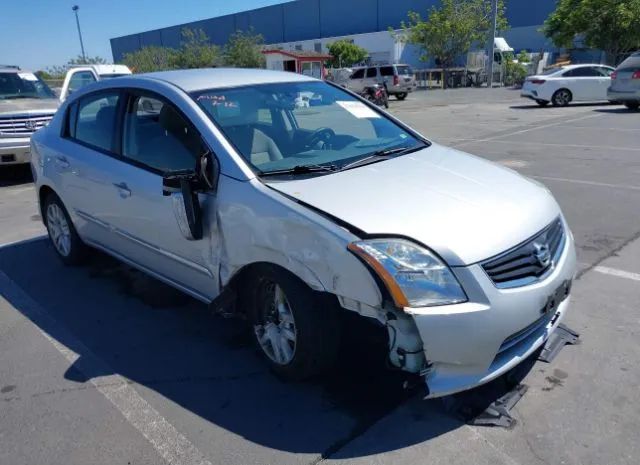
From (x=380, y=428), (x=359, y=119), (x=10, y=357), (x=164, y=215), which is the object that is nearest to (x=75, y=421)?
(x=10, y=357)

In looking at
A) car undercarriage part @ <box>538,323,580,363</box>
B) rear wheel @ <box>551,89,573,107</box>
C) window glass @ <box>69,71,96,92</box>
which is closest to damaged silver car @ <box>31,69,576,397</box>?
car undercarriage part @ <box>538,323,580,363</box>

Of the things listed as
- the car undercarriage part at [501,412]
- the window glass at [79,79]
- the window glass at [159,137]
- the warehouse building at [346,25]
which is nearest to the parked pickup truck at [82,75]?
the window glass at [79,79]

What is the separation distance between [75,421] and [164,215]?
130 cm

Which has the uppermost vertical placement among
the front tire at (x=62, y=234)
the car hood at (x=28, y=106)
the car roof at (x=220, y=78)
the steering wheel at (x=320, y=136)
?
the car roof at (x=220, y=78)

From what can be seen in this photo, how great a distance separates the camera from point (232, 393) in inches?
122

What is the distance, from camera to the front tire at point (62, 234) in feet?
16.2

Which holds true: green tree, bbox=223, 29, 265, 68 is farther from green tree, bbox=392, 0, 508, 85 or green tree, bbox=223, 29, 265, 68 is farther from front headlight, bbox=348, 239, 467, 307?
front headlight, bbox=348, 239, 467, 307

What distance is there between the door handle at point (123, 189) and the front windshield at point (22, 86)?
329 inches

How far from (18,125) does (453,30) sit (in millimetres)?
35911

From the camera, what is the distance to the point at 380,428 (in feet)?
9.03

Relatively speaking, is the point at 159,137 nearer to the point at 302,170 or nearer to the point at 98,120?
the point at 98,120

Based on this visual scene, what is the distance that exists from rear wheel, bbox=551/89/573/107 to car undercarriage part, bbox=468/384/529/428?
65.9ft

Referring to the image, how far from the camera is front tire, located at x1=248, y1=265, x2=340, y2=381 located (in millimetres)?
2818

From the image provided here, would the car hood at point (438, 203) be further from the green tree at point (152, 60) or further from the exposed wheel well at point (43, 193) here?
the green tree at point (152, 60)
